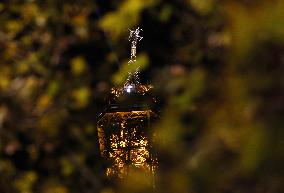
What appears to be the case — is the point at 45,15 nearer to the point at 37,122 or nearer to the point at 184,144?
the point at 37,122

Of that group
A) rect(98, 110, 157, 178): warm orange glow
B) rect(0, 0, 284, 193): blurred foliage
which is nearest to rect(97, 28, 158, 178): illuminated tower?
rect(98, 110, 157, 178): warm orange glow

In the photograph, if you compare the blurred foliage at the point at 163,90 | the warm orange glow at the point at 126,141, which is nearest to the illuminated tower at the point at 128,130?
the warm orange glow at the point at 126,141

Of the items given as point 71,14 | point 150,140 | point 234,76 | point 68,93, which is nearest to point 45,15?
point 71,14

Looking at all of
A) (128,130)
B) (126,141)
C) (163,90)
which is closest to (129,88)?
(128,130)

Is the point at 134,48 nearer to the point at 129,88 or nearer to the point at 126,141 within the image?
the point at 129,88

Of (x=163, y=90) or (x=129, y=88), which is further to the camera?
(x=129, y=88)

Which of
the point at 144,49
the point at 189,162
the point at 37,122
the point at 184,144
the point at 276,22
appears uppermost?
the point at 144,49

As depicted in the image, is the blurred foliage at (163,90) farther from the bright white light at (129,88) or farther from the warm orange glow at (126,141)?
the bright white light at (129,88)

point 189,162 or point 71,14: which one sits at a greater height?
point 71,14
